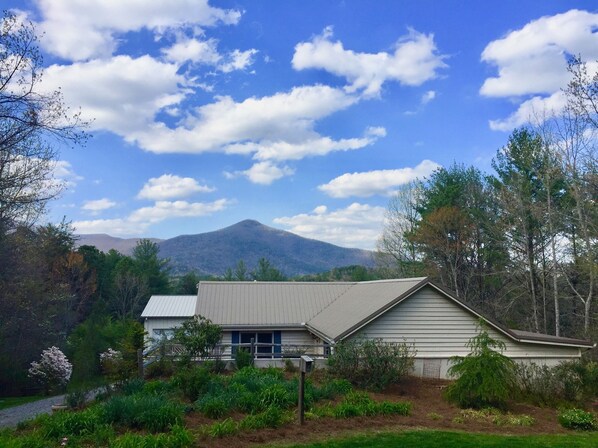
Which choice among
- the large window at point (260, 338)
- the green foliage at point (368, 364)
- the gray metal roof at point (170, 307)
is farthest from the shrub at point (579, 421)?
the gray metal roof at point (170, 307)

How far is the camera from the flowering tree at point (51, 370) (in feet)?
77.3

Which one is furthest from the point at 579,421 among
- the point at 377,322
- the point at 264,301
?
the point at 264,301

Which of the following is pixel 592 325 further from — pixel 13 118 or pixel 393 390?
pixel 13 118

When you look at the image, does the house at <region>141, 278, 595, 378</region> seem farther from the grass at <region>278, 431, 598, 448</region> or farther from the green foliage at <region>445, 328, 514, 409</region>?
the grass at <region>278, 431, 598, 448</region>

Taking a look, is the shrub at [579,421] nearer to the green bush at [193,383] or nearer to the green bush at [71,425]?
the green bush at [193,383]

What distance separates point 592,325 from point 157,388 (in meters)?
24.2

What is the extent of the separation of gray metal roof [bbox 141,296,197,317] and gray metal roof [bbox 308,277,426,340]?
1319cm

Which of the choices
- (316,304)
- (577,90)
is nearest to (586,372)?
(577,90)

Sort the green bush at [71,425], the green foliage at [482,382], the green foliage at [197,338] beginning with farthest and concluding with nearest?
the green foliage at [197,338]
the green foliage at [482,382]
the green bush at [71,425]

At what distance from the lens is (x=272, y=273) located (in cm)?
6550

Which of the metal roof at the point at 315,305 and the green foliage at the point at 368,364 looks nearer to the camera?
the green foliage at the point at 368,364

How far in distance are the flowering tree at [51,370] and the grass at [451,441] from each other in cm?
1877

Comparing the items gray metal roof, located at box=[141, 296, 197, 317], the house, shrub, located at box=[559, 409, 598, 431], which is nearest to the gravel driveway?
the house

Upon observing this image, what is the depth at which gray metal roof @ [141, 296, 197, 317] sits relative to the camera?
34531mm
